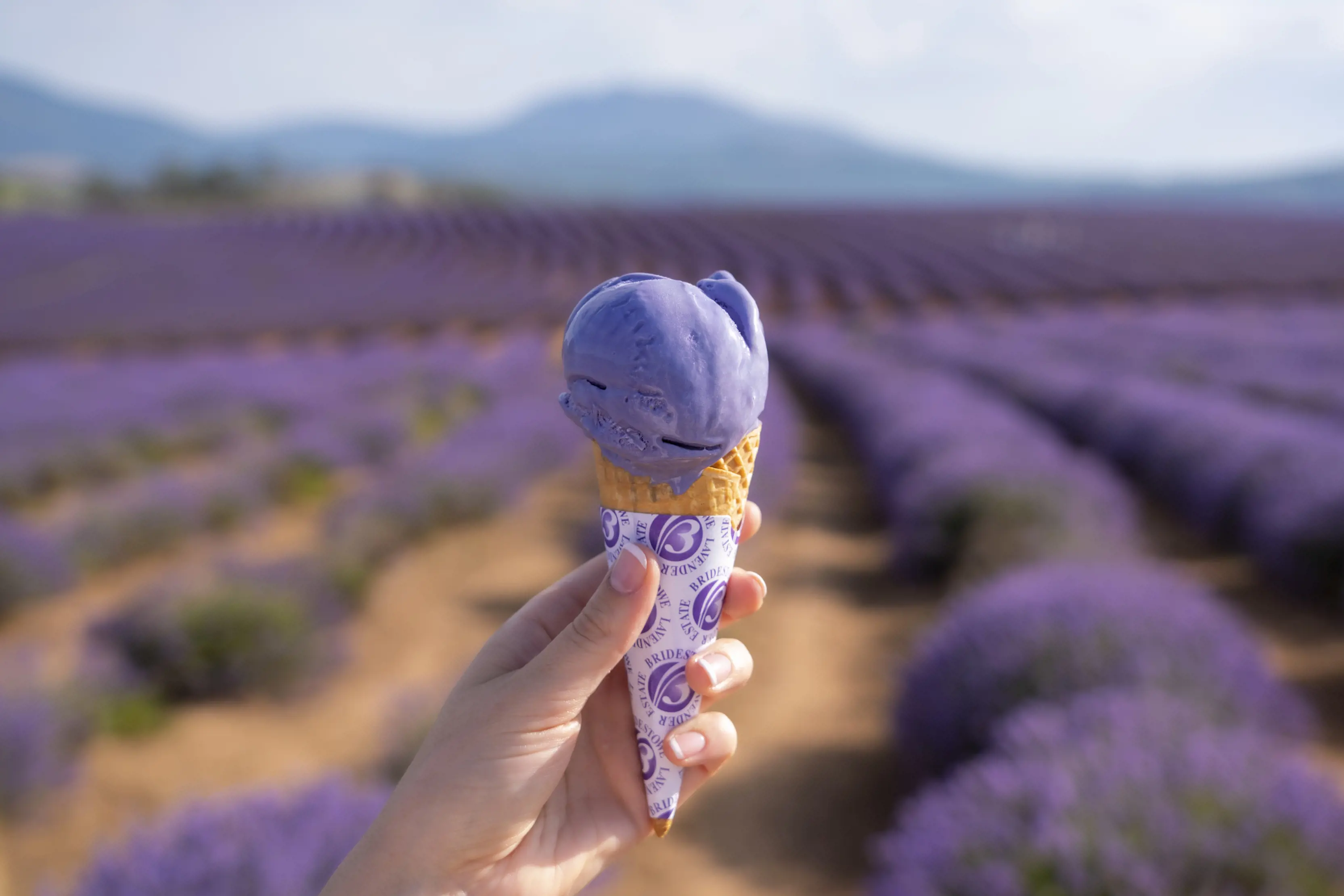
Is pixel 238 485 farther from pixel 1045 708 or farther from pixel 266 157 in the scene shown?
pixel 266 157

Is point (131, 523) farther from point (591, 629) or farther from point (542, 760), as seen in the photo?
point (591, 629)

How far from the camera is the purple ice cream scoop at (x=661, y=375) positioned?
44.8 inches

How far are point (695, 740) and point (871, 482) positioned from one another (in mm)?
5154

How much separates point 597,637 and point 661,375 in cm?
37

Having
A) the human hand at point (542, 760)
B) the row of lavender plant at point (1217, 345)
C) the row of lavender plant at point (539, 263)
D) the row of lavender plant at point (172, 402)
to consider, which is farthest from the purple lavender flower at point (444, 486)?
the row of lavender plant at point (539, 263)

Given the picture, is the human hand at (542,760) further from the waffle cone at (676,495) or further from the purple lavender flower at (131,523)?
the purple lavender flower at (131,523)

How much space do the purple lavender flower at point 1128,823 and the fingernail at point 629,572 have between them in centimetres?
101

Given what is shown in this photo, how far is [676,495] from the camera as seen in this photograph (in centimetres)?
126

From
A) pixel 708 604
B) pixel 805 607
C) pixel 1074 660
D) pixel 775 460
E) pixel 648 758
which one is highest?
pixel 708 604

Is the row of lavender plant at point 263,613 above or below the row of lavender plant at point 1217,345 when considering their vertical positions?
above

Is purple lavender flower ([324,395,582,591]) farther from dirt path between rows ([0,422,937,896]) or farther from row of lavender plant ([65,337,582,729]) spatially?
dirt path between rows ([0,422,937,896])

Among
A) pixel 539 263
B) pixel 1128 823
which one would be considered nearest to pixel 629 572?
pixel 1128 823

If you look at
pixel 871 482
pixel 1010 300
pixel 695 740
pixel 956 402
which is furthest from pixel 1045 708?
pixel 1010 300

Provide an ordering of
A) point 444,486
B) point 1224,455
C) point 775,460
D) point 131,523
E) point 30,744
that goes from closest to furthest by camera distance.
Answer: point 30,744 → point 131,523 → point 1224,455 → point 444,486 → point 775,460
